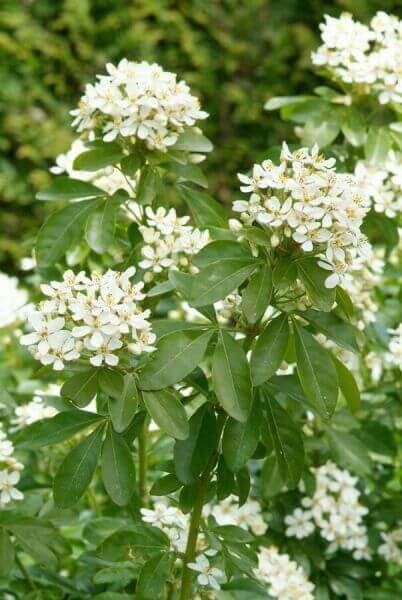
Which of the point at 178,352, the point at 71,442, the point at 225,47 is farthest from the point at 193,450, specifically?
the point at 225,47

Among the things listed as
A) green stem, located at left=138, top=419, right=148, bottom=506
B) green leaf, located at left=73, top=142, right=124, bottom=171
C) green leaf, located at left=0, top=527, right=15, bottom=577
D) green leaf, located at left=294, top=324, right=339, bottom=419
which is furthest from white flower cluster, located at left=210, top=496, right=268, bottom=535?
green leaf, located at left=73, top=142, right=124, bottom=171

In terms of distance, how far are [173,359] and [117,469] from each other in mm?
247

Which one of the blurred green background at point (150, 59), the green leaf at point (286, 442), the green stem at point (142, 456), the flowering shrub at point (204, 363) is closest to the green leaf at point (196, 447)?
the flowering shrub at point (204, 363)

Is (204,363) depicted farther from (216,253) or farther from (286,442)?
(216,253)

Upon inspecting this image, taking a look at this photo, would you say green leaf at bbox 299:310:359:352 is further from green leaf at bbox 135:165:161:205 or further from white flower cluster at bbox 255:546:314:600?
white flower cluster at bbox 255:546:314:600

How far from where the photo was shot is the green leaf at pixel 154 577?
6.09 ft

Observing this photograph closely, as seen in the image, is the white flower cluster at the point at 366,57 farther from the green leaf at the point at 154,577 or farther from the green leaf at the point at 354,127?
the green leaf at the point at 154,577

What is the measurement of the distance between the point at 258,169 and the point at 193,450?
54cm

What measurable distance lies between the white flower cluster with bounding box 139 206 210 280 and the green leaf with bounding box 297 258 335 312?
387 millimetres

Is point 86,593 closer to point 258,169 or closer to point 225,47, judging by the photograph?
point 258,169

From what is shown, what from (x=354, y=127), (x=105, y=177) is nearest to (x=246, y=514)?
(x=105, y=177)

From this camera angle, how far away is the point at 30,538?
82.3 inches

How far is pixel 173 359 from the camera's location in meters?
1.68

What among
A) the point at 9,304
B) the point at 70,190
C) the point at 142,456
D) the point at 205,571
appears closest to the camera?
the point at 205,571
